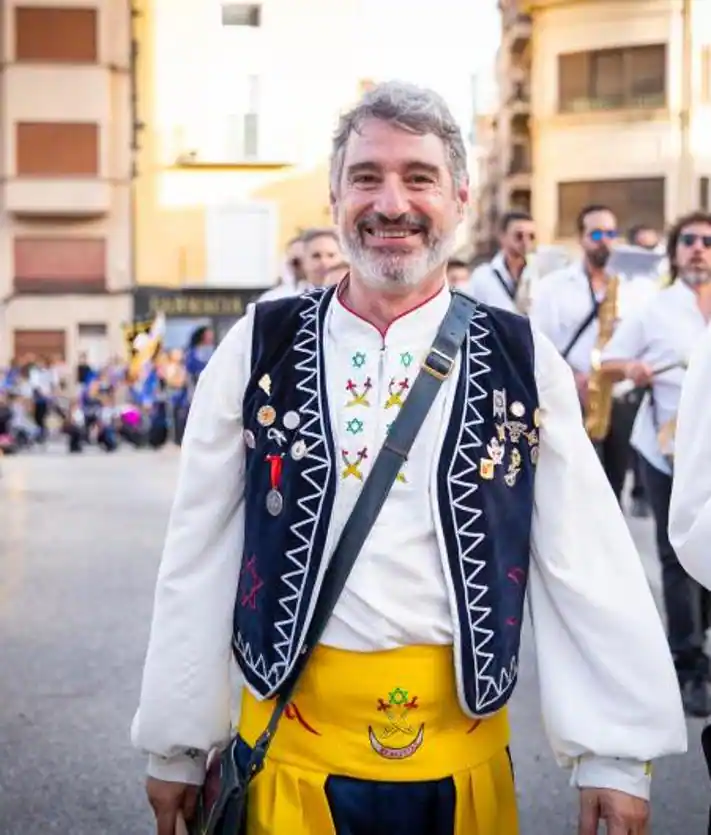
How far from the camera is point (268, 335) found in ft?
9.45

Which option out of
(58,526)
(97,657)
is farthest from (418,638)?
(58,526)

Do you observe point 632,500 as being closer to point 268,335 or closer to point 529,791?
point 529,791

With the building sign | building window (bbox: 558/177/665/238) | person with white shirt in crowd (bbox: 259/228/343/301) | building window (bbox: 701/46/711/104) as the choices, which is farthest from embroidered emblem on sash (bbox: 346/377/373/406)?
the building sign

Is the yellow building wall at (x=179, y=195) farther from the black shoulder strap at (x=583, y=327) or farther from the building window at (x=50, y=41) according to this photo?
the black shoulder strap at (x=583, y=327)

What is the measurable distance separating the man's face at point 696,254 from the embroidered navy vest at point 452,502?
340 centimetres

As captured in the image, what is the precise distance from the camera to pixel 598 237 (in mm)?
8391

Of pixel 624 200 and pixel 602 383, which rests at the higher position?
pixel 624 200

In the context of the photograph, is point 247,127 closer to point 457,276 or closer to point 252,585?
point 457,276

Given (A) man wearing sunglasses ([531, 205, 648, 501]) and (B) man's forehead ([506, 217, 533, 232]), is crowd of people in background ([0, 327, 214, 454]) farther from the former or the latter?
(A) man wearing sunglasses ([531, 205, 648, 501])

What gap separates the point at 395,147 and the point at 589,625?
94cm

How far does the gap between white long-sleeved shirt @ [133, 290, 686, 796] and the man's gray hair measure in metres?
0.26

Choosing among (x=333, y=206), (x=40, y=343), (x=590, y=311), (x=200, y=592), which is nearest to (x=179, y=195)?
(x=40, y=343)

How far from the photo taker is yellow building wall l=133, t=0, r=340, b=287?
123 ft

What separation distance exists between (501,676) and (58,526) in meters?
9.46
